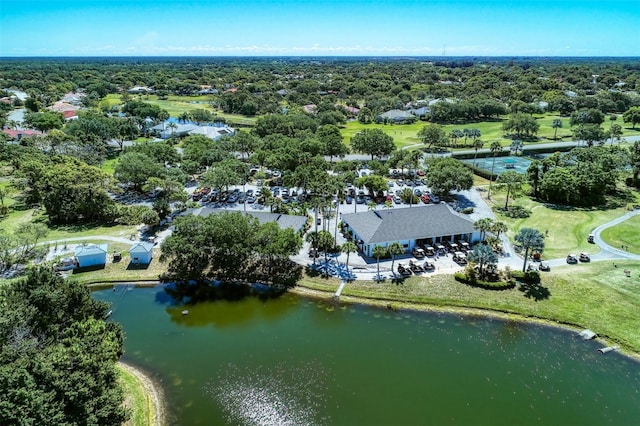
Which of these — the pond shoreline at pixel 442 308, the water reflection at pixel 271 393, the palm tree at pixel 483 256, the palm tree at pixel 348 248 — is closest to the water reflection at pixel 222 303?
the pond shoreline at pixel 442 308

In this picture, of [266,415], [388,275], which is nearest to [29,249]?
[266,415]

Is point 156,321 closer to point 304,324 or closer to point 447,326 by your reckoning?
point 304,324

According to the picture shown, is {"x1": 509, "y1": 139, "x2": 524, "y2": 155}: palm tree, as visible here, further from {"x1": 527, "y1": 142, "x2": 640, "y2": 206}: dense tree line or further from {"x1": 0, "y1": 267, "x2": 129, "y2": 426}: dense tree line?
{"x1": 0, "y1": 267, "x2": 129, "y2": 426}: dense tree line

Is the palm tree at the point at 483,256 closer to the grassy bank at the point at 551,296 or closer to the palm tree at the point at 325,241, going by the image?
the grassy bank at the point at 551,296

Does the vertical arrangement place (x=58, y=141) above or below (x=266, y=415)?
above

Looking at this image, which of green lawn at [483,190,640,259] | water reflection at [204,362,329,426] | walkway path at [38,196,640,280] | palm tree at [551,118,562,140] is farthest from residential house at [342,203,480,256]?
palm tree at [551,118,562,140]
